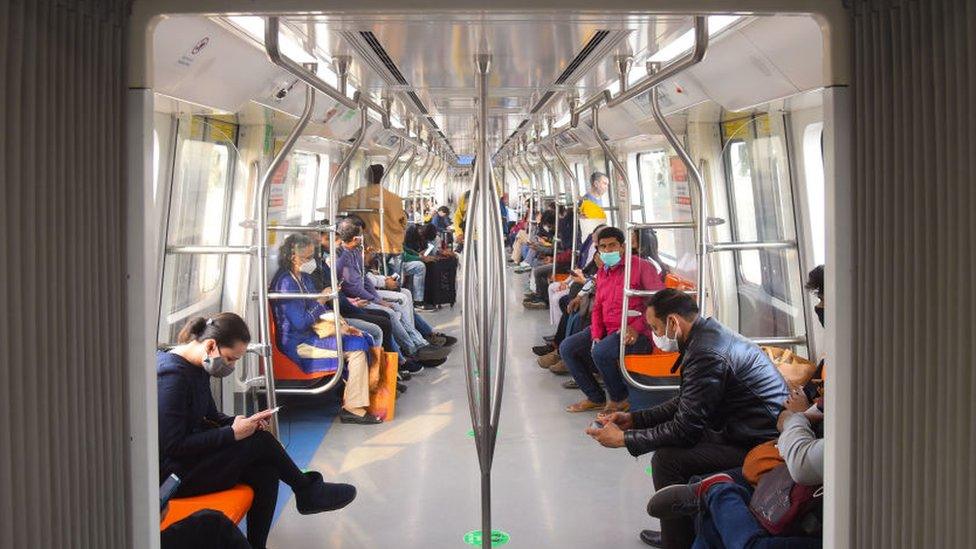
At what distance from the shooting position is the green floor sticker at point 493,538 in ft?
14.6

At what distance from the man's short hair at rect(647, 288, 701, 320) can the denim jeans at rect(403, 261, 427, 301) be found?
7.92 metres

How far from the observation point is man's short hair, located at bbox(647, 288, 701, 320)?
407 centimetres

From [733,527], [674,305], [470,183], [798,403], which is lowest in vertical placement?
[733,527]

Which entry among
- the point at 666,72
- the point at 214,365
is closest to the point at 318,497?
the point at 214,365

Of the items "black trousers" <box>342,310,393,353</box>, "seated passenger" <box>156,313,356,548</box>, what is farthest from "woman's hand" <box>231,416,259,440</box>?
"black trousers" <box>342,310,393,353</box>

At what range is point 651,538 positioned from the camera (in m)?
4.40

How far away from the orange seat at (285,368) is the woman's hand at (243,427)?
2424 mm

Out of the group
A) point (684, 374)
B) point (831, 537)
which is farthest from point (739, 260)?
point (831, 537)

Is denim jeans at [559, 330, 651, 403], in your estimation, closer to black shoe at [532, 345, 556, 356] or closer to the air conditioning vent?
black shoe at [532, 345, 556, 356]

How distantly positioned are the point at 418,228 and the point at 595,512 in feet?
29.0

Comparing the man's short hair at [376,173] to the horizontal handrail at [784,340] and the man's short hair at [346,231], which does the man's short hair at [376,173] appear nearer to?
the man's short hair at [346,231]
